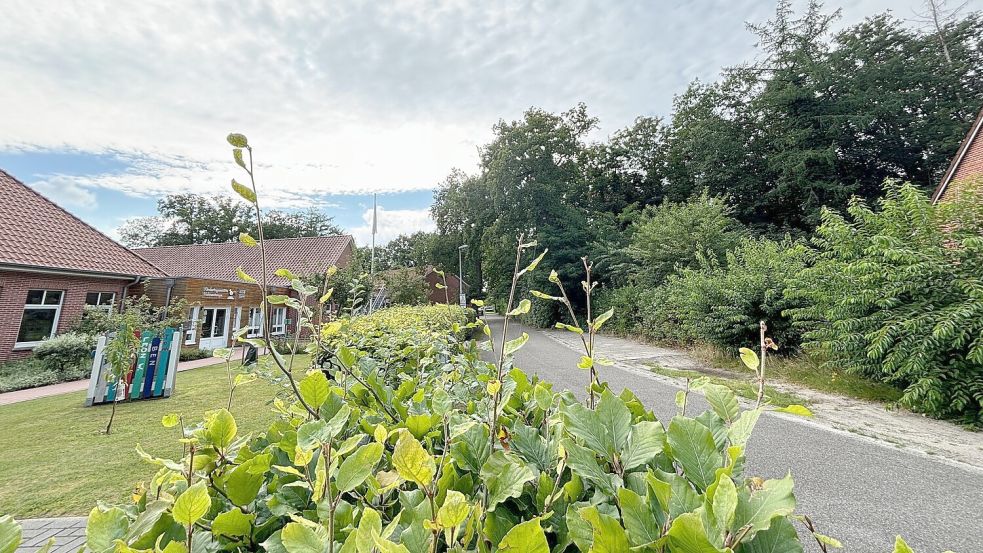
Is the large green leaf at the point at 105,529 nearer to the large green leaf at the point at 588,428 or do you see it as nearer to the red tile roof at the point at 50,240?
the large green leaf at the point at 588,428

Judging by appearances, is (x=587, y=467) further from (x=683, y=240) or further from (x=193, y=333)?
(x=193, y=333)

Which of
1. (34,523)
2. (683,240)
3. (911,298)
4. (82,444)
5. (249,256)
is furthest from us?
(249,256)

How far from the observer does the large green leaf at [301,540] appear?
57cm

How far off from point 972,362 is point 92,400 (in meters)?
14.2

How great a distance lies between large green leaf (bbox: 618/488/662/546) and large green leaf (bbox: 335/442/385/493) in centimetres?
40

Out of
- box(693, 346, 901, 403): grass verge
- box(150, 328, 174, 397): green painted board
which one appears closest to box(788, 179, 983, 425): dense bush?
box(693, 346, 901, 403): grass verge

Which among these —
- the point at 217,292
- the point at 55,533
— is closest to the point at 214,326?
the point at 217,292

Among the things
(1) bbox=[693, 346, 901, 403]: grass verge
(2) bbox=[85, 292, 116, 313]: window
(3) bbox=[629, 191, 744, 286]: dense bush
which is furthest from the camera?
(3) bbox=[629, 191, 744, 286]: dense bush

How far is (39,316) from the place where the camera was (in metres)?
11.6

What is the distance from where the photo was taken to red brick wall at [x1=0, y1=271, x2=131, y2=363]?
10.7 meters

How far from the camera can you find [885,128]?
2064 cm

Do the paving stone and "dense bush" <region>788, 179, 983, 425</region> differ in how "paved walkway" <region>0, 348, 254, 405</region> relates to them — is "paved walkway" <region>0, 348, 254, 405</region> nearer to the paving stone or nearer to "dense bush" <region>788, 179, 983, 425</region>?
the paving stone

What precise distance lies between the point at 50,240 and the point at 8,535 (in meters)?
18.5

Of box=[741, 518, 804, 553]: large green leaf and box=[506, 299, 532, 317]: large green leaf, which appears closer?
box=[741, 518, 804, 553]: large green leaf
